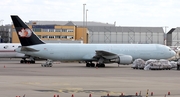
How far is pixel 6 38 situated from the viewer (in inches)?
6166

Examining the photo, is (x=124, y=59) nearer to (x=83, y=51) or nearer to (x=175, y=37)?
(x=83, y=51)

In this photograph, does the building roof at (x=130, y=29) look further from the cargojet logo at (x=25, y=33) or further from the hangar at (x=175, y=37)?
the cargojet logo at (x=25, y=33)

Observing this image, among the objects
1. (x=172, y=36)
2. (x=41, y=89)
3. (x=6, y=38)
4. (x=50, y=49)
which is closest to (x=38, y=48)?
(x=50, y=49)

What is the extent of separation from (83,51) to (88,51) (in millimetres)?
668

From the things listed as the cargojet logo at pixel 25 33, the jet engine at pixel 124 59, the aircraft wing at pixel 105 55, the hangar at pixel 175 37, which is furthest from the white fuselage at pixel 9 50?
the hangar at pixel 175 37

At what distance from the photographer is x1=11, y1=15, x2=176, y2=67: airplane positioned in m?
Result: 55.5

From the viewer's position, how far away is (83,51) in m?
56.7

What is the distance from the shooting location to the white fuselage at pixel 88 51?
184 ft

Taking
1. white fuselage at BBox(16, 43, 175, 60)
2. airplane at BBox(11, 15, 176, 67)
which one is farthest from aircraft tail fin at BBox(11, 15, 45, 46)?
white fuselage at BBox(16, 43, 175, 60)

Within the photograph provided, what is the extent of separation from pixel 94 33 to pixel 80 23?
61.8 meters

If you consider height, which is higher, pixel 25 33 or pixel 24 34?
pixel 25 33

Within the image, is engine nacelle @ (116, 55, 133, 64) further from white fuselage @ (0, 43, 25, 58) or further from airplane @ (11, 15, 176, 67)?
white fuselage @ (0, 43, 25, 58)

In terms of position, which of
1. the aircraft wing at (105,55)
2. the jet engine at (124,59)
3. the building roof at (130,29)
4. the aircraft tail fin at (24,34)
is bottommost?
the jet engine at (124,59)

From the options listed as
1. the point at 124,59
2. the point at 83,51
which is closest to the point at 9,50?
the point at 83,51
